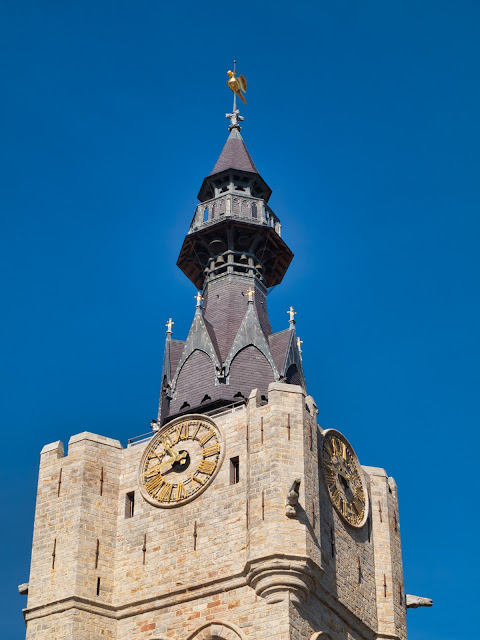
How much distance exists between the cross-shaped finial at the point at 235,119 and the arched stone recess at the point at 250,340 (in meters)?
11.8

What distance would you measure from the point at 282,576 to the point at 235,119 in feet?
84.4

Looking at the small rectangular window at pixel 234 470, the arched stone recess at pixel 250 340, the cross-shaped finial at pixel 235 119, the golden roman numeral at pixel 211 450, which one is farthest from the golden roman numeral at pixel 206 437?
the cross-shaped finial at pixel 235 119

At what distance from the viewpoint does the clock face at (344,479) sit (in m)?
52.1

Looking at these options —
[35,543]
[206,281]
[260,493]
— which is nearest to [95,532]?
[35,543]

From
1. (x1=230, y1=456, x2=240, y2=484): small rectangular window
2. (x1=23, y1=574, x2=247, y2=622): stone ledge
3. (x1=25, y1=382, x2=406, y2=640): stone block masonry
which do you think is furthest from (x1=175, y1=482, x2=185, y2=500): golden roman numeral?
(x1=23, y1=574, x2=247, y2=622): stone ledge

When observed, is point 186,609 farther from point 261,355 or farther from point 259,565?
point 261,355

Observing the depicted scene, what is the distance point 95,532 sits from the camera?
51.4 m

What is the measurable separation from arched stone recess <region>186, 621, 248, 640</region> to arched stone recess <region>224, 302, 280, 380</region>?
10545 mm

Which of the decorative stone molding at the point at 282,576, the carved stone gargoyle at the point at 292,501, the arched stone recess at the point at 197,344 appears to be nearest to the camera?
the decorative stone molding at the point at 282,576

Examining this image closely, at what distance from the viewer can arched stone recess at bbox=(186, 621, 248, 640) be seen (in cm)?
4750

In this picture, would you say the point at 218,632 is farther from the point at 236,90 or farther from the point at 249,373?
the point at 236,90

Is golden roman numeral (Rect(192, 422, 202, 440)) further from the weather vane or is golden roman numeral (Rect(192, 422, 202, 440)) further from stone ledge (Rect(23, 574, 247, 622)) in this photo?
the weather vane

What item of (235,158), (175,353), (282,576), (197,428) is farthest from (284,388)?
(235,158)

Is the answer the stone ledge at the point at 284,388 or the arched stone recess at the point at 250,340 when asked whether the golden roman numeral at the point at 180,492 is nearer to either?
the stone ledge at the point at 284,388
